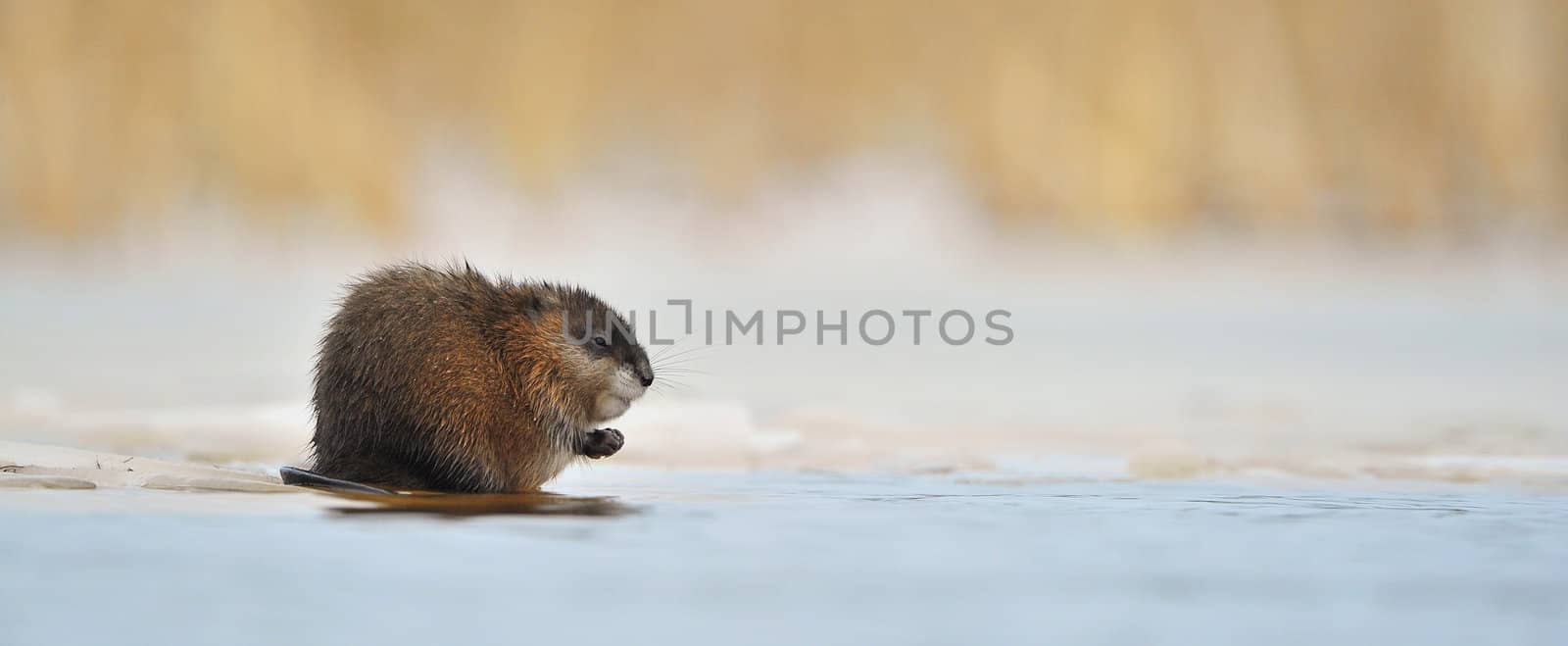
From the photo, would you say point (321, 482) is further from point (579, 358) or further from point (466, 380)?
point (579, 358)

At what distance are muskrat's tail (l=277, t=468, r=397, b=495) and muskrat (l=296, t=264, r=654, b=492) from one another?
0.84 ft

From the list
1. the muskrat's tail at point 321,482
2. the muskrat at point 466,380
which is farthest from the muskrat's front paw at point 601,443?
the muskrat's tail at point 321,482

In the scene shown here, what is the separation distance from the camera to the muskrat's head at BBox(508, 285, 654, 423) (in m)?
6.85

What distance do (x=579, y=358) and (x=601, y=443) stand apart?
1.45 feet

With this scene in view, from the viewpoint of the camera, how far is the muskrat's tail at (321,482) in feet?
19.9

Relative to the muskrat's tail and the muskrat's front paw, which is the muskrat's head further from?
the muskrat's tail

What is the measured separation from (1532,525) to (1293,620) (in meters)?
2.43

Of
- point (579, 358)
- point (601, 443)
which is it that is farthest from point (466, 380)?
point (601, 443)

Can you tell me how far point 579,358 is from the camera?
7004 millimetres

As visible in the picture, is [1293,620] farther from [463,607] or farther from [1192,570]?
[463,607]

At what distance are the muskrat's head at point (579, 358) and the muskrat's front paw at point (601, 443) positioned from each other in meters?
0.07

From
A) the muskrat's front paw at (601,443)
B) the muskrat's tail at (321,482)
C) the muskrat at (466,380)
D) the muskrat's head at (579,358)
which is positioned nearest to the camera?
the muskrat's tail at (321,482)

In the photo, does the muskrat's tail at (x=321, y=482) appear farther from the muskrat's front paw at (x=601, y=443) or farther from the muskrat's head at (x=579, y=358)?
the muskrat's front paw at (x=601, y=443)

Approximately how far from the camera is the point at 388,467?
21.1 feet
